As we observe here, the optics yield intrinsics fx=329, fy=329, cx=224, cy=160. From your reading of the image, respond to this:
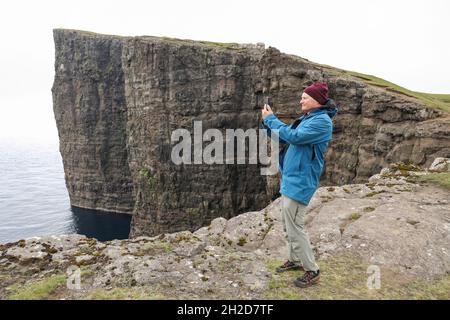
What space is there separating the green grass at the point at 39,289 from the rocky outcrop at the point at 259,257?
6cm

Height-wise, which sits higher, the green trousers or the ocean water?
the green trousers

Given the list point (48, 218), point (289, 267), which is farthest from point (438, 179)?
point (48, 218)

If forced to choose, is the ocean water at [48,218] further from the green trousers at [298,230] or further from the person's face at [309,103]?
the person's face at [309,103]

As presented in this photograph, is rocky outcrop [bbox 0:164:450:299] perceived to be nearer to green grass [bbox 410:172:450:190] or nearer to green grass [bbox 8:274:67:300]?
green grass [bbox 8:274:67:300]

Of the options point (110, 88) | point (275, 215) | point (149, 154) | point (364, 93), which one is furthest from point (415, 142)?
point (110, 88)

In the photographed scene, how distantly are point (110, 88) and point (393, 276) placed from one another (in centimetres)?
9190

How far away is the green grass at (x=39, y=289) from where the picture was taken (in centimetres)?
765

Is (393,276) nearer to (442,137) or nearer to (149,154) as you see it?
(442,137)

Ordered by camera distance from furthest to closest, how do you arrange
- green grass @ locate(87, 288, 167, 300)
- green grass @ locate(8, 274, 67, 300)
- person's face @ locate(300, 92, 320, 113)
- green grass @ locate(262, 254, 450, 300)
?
person's face @ locate(300, 92, 320, 113) < green grass @ locate(8, 274, 67, 300) < green grass @ locate(262, 254, 450, 300) < green grass @ locate(87, 288, 167, 300)

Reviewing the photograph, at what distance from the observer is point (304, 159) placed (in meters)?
7.66

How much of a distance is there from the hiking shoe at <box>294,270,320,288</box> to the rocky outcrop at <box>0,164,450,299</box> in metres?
0.16

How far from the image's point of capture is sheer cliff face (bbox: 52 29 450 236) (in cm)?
3712

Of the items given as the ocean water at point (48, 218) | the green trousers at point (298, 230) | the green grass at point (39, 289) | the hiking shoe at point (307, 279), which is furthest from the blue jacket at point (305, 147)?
the ocean water at point (48, 218)

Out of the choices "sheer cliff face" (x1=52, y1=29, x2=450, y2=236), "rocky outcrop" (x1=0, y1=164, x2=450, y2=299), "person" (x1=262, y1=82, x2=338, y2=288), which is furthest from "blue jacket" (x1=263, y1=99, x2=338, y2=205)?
"sheer cliff face" (x1=52, y1=29, x2=450, y2=236)
